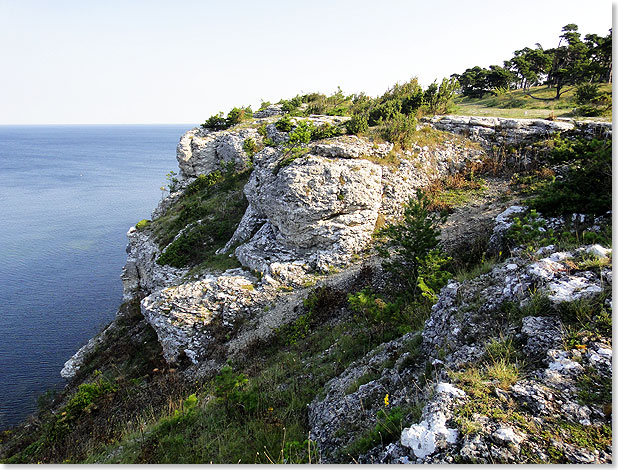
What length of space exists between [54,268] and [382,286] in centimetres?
3631

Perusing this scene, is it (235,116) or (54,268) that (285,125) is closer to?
(235,116)

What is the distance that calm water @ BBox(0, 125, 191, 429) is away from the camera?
22.9m

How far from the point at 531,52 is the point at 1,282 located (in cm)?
5879

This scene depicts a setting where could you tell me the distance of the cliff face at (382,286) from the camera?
449 centimetres

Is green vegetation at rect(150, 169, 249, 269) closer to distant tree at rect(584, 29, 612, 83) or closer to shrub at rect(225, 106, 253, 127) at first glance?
shrub at rect(225, 106, 253, 127)

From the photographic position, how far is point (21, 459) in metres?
12.6

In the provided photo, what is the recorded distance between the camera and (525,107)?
27.8m

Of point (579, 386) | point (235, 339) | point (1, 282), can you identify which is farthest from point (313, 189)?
point (1, 282)

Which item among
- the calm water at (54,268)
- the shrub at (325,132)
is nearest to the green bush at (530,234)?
the shrub at (325,132)

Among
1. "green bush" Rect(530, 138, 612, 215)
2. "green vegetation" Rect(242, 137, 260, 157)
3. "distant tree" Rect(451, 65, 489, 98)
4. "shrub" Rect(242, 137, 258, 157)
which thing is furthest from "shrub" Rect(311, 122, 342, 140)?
"distant tree" Rect(451, 65, 489, 98)

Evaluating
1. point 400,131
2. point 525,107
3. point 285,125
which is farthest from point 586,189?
point 525,107

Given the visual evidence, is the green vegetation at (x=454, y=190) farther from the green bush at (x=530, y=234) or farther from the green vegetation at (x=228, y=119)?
the green vegetation at (x=228, y=119)

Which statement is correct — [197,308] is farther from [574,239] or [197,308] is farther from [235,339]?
[574,239]

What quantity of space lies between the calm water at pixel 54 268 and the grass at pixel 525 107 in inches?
1329
